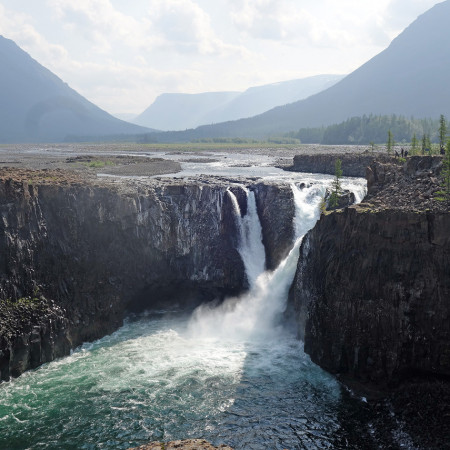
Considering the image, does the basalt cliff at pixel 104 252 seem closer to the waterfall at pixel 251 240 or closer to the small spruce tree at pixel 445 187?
the waterfall at pixel 251 240

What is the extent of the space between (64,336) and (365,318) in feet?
81.1

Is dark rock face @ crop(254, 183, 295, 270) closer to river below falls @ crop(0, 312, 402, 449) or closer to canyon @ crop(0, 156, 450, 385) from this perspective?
canyon @ crop(0, 156, 450, 385)

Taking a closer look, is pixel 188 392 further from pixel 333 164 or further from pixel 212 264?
pixel 333 164

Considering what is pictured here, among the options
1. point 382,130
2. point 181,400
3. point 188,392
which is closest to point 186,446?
point 181,400

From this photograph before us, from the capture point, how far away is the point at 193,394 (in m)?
34.8

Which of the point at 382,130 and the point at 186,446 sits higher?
the point at 382,130

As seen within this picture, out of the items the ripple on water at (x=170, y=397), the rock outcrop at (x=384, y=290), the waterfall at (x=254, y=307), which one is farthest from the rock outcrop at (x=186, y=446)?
the waterfall at (x=254, y=307)

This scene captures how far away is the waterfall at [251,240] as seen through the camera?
53.8 m

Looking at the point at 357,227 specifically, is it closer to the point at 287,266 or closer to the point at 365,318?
→ the point at 365,318

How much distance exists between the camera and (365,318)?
36000mm

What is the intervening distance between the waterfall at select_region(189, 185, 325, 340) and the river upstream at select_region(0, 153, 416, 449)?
187 millimetres

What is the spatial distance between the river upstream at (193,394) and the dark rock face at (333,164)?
→ 38.8 meters

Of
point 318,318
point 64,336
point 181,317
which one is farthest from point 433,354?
point 64,336

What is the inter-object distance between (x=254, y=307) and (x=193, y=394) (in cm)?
1654
